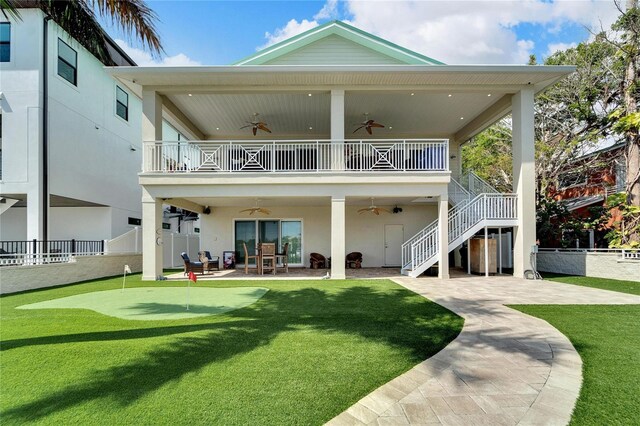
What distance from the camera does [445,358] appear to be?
3.78m

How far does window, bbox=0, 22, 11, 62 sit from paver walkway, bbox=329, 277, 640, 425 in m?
15.4

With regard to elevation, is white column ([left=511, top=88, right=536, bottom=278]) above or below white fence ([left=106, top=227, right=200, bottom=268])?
above

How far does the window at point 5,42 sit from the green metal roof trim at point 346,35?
7720 millimetres

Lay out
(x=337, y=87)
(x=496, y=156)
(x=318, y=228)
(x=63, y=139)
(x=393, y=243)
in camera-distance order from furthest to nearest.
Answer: (x=496, y=156), (x=393, y=243), (x=318, y=228), (x=63, y=139), (x=337, y=87)

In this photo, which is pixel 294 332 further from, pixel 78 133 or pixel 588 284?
pixel 78 133

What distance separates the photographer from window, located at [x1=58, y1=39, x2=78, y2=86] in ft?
39.5

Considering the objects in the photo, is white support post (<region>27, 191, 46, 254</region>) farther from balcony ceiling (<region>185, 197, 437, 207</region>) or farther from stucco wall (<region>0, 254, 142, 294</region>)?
balcony ceiling (<region>185, 197, 437, 207</region>)

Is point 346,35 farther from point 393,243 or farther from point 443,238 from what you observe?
point 393,243

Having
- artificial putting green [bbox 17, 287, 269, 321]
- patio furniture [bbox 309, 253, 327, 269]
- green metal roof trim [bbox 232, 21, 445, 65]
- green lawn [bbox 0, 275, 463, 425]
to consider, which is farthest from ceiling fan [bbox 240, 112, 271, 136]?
green lawn [bbox 0, 275, 463, 425]

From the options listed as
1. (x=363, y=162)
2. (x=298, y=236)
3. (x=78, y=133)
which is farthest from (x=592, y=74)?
(x=78, y=133)

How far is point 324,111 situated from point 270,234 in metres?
5.98

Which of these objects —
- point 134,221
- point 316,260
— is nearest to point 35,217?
point 134,221

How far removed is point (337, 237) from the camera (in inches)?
405

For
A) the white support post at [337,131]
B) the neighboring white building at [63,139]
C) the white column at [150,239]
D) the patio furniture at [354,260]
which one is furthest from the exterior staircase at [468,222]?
the neighboring white building at [63,139]
